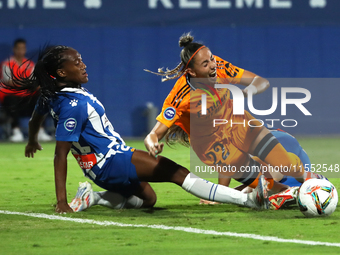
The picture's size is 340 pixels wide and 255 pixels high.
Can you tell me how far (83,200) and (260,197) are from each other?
148 cm

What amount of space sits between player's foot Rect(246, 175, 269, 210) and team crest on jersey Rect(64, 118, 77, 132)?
155cm

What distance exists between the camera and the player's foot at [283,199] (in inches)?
196

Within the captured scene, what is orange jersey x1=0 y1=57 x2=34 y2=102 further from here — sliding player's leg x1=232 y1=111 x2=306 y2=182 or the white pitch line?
sliding player's leg x1=232 y1=111 x2=306 y2=182

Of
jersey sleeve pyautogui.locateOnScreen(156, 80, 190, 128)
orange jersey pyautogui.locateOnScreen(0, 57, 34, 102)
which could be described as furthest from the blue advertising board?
jersey sleeve pyautogui.locateOnScreen(156, 80, 190, 128)

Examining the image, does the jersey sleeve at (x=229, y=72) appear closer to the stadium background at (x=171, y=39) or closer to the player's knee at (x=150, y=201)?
the player's knee at (x=150, y=201)

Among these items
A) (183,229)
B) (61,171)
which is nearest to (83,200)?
(61,171)

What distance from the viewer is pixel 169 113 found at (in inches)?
193

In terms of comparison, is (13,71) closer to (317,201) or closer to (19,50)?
(19,50)

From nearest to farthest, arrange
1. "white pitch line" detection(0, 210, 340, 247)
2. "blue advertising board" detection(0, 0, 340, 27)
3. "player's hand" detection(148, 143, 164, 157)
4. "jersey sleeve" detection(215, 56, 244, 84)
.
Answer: "white pitch line" detection(0, 210, 340, 247) < "player's hand" detection(148, 143, 164, 157) < "jersey sleeve" detection(215, 56, 244, 84) < "blue advertising board" detection(0, 0, 340, 27)

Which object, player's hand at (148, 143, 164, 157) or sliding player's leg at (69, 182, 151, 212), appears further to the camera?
sliding player's leg at (69, 182, 151, 212)

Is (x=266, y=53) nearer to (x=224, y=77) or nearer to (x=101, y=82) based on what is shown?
(x=101, y=82)

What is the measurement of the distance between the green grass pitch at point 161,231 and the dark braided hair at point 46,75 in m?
1.04

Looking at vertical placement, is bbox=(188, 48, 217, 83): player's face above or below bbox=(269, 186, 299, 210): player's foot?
above

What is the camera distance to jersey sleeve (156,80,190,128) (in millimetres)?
4891
